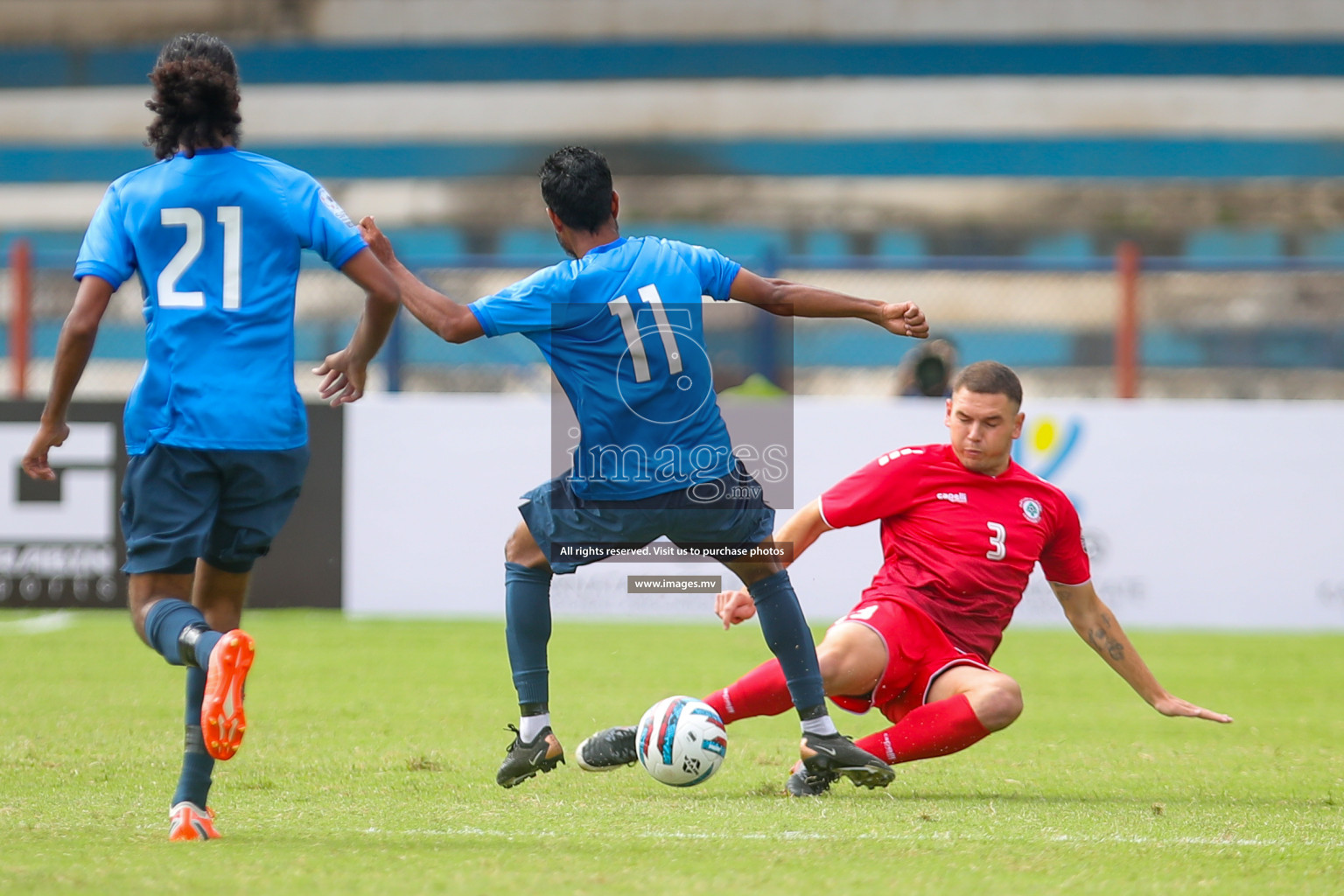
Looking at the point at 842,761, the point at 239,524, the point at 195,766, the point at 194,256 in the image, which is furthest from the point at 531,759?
the point at 194,256

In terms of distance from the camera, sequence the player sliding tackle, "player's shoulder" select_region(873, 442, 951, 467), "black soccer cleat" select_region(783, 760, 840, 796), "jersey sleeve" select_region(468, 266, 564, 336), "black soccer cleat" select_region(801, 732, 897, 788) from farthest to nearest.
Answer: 1. "player's shoulder" select_region(873, 442, 951, 467)
2. the player sliding tackle
3. "black soccer cleat" select_region(783, 760, 840, 796)
4. "jersey sleeve" select_region(468, 266, 564, 336)
5. "black soccer cleat" select_region(801, 732, 897, 788)

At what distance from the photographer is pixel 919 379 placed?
33.3 ft

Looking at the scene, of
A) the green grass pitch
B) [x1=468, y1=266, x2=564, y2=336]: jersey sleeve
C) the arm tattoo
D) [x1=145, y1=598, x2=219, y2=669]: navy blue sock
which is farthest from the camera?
the arm tattoo

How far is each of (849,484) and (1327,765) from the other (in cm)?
183

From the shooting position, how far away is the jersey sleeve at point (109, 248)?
12.1 feet

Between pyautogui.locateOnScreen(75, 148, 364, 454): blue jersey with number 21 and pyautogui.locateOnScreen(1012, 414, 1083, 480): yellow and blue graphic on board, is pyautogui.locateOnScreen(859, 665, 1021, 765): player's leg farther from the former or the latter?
pyautogui.locateOnScreen(1012, 414, 1083, 480): yellow and blue graphic on board

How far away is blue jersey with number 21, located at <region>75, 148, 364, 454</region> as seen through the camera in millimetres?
3697

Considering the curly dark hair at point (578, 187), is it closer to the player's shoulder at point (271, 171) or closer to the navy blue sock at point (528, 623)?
the player's shoulder at point (271, 171)

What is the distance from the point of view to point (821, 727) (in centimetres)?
430

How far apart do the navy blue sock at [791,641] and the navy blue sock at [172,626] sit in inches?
60.2

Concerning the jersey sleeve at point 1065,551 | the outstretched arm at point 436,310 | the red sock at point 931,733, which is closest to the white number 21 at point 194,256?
the outstretched arm at point 436,310

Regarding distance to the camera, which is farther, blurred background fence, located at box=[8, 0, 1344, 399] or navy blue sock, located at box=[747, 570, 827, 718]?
blurred background fence, located at box=[8, 0, 1344, 399]

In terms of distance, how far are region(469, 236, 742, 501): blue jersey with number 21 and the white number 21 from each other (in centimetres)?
Result: 79

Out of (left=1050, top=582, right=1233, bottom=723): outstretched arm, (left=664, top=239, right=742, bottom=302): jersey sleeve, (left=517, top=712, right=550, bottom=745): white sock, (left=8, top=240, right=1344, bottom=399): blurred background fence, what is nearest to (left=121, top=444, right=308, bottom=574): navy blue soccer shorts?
(left=517, top=712, right=550, bottom=745): white sock
